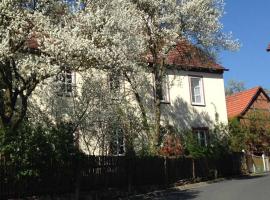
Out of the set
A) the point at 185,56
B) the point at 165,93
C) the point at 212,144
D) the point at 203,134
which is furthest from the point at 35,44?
the point at 203,134

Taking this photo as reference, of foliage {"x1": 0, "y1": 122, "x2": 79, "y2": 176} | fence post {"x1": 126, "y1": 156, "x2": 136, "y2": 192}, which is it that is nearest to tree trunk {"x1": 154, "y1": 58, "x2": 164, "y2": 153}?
fence post {"x1": 126, "y1": 156, "x2": 136, "y2": 192}

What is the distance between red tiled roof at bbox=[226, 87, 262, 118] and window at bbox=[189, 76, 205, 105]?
379 inches

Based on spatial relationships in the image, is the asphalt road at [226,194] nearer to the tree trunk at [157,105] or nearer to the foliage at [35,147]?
the foliage at [35,147]

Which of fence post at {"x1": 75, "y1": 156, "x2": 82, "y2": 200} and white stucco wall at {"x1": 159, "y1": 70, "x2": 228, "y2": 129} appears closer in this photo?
fence post at {"x1": 75, "y1": 156, "x2": 82, "y2": 200}

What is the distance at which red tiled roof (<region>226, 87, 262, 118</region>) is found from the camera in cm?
4278

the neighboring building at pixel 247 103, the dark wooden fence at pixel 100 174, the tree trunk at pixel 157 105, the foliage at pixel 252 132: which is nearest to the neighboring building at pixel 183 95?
the tree trunk at pixel 157 105

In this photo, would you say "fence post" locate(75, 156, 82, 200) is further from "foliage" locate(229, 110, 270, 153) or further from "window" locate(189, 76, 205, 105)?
"foliage" locate(229, 110, 270, 153)

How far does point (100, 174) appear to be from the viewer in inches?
819

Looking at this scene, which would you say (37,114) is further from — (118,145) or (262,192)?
(262,192)

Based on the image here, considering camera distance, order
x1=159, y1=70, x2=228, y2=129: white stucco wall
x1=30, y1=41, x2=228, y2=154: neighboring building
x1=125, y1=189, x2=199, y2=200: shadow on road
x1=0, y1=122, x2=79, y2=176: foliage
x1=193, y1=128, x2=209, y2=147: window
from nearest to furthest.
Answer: x1=0, y1=122, x2=79, y2=176: foliage < x1=125, y1=189, x2=199, y2=200: shadow on road < x1=30, y1=41, x2=228, y2=154: neighboring building < x1=159, y1=70, x2=228, y2=129: white stucco wall < x1=193, y1=128, x2=209, y2=147: window

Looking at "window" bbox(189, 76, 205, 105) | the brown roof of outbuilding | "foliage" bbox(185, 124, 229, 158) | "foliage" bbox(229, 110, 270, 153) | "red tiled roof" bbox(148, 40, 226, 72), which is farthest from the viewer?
the brown roof of outbuilding

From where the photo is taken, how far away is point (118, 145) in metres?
25.6

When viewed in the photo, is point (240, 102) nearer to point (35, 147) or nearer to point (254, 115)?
point (254, 115)

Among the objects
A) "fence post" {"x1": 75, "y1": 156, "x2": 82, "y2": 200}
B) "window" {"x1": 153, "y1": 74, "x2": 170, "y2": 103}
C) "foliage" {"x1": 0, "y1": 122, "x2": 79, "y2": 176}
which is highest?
"window" {"x1": 153, "y1": 74, "x2": 170, "y2": 103}
